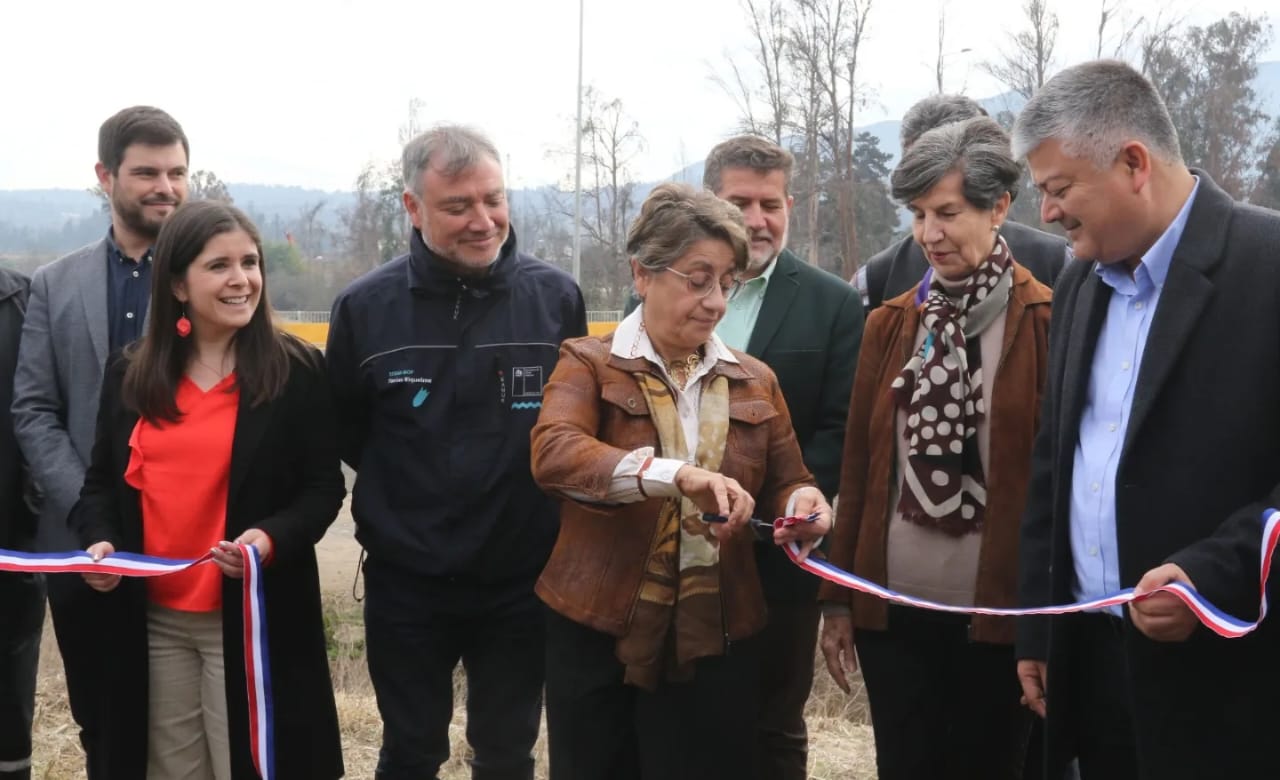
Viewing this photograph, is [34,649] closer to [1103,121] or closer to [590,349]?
[590,349]

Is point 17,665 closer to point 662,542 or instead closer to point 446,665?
point 446,665

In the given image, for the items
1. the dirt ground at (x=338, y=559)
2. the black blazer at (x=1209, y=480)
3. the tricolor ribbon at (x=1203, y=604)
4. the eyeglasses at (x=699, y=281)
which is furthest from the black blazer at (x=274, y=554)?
the dirt ground at (x=338, y=559)

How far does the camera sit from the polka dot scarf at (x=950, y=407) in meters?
3.56

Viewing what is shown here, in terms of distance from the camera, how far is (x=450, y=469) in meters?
4.12

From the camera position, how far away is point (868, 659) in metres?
3.76

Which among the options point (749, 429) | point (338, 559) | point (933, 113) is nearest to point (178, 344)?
point (749, 429)

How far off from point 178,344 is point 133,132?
1132mm

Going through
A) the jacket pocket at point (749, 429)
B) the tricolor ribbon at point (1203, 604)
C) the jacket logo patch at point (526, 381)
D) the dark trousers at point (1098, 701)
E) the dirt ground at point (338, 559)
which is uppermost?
the jacket logo patch at point (526, 381)

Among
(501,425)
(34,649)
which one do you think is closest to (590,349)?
(501,425)

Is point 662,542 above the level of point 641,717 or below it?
above

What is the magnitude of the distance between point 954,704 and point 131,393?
263 centimetres

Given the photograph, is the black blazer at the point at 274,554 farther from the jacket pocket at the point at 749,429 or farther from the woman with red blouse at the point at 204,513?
the jacket pocket at the point at 749,429

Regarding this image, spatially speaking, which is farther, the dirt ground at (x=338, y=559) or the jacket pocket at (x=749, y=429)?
the dirt ground at (x=338, y=559)

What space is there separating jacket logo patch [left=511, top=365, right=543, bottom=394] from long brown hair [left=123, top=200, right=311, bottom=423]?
72 cm
